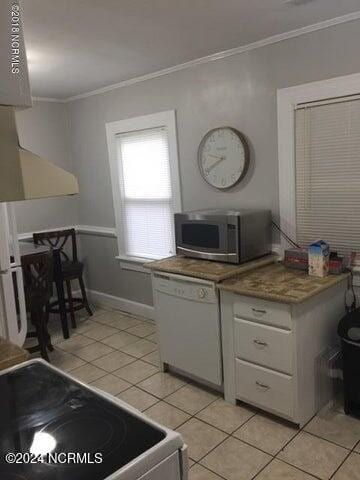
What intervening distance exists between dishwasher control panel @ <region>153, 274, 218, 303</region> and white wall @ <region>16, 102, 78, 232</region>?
2136mm

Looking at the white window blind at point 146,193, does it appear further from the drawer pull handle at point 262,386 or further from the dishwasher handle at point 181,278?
the drawer pull handle at point 262,386

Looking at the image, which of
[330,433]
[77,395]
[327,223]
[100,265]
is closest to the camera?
[77,395]

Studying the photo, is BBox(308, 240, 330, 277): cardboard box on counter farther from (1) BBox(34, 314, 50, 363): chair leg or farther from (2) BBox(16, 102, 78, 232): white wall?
(2) BBox(16, 102, 78, 232): white wall

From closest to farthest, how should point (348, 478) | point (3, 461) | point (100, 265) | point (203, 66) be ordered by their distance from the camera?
point (3, 461), point (348, 478), point (203, 66), point (100, 265)

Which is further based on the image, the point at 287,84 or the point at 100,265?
the point at 100,265

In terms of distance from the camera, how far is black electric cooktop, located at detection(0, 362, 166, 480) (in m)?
0.99

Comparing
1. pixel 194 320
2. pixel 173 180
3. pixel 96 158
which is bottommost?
pixel 194 320

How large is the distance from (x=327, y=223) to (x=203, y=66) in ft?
5.16

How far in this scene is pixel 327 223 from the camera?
2730 mm

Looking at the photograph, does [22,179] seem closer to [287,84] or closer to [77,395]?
[77,395]

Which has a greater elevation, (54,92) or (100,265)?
(54,92)

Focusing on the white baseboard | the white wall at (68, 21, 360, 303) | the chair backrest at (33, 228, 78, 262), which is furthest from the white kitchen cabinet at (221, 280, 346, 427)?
the chair backrest at (33, 228, 78, 262)

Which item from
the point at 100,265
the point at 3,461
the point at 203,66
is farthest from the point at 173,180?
the point at 3,461

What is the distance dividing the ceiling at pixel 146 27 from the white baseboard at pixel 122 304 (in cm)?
231
